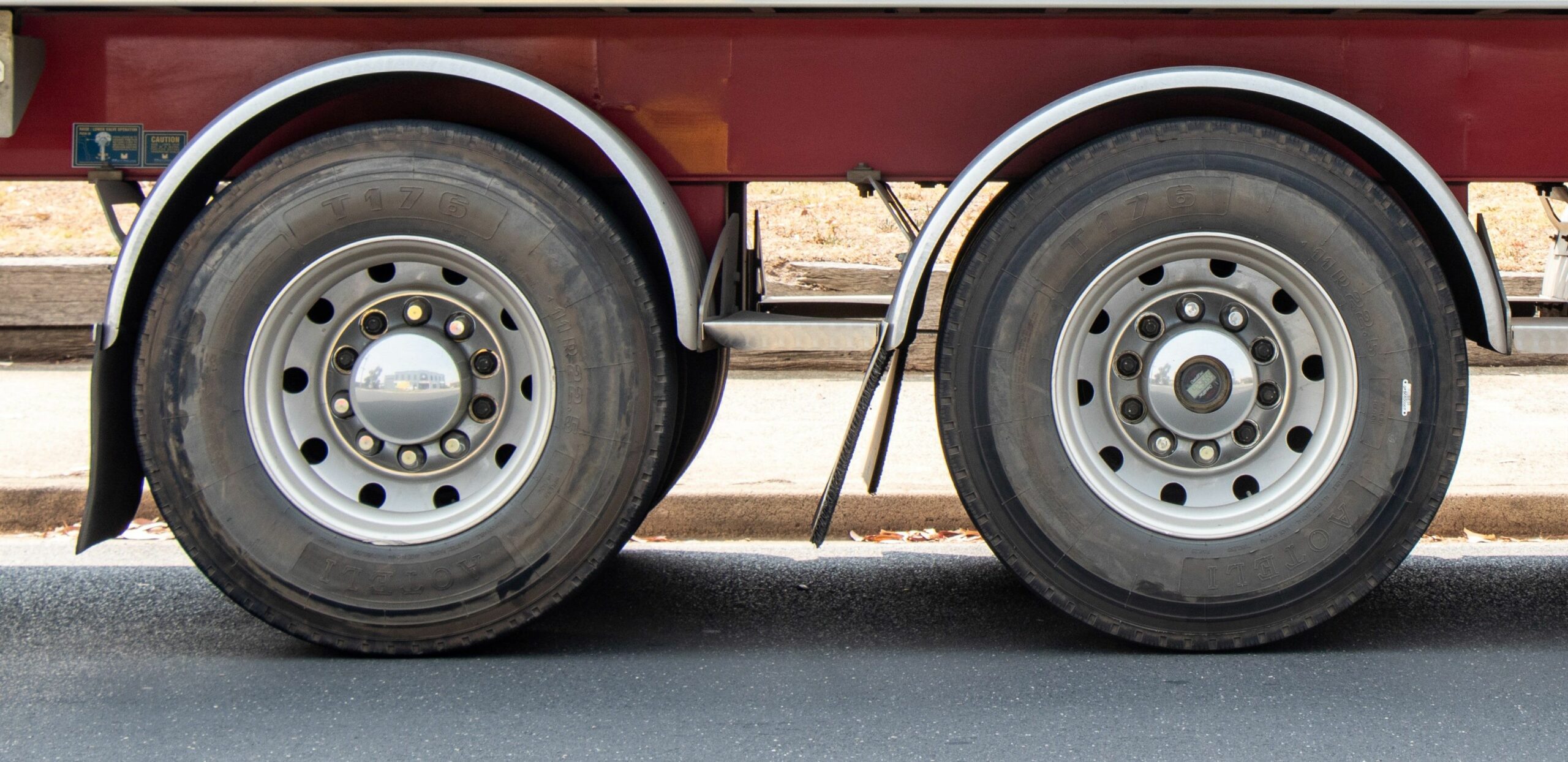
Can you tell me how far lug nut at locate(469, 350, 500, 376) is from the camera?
3.55 metres

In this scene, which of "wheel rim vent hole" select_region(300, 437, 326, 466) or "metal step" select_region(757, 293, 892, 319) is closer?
"wheel rim vent hole" select_region(300, 437, 326, 466)

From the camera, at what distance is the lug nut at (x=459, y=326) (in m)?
3.53

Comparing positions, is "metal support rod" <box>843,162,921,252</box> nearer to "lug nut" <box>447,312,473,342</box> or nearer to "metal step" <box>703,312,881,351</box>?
"metal step" <box>703,312,881,351</box>

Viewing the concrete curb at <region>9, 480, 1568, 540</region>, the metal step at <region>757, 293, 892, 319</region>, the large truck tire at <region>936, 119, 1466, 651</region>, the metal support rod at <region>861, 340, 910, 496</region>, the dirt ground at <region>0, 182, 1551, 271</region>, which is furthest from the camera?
the dirt ground at <region>0, 182, 1551, 271</region>

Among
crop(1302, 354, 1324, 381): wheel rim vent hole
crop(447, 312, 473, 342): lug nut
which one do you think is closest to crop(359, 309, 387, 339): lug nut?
crop(447, 312, 473, 342): lug nut

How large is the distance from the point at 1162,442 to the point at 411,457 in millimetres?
1790

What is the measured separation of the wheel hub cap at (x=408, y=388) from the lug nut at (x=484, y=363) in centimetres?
6

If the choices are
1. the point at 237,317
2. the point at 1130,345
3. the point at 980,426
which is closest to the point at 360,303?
the point at 237,317

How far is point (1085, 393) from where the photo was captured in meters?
3.57

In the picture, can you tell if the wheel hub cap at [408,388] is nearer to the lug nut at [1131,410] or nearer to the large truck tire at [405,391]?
the large truck tire at [405,391]

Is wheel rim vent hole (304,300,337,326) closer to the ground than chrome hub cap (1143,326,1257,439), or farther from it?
farther from it

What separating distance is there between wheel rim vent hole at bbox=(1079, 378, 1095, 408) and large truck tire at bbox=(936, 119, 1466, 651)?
0.03 meters

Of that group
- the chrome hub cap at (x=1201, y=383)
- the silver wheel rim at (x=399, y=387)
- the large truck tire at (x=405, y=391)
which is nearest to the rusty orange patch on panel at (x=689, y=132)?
the large truck tire at (x=405, y=391)

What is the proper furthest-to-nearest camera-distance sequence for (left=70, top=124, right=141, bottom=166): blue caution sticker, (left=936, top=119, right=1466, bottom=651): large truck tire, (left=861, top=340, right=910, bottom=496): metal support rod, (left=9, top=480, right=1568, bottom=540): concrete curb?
(left=9, top=480, right=1568, bottom=540): concrete curb → (left=861, top=340, right=910, bottom=496): metal support rod → (left=70, top=124, right=141, bottom=166): blue caution sticker → (left=936, top=119, right=1466, bottom=651): large truck tire
